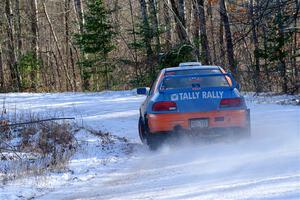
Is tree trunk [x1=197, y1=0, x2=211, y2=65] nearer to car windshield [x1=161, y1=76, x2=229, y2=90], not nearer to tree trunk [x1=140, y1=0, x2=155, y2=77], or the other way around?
tree trunk [x1=140, y1=0, x2=155, y2=77]

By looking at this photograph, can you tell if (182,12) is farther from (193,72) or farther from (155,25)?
(193,72)

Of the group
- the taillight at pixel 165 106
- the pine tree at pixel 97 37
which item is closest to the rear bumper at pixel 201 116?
the taillight at pixel 165 106

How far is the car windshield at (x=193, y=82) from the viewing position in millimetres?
9672

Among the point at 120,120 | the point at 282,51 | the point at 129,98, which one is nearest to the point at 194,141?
the point at 120,120

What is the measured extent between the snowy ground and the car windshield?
3.84ft

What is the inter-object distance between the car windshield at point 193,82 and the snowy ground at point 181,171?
117 centimetres

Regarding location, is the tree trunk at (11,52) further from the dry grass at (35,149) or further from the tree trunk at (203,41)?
the dry grass at (35,149)

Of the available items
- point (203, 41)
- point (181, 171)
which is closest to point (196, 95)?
point (181, 171)

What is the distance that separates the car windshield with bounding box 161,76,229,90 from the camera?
967cm

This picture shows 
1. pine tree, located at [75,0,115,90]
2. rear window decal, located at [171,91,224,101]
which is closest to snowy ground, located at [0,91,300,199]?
rear window decal, located at [171,91,224,101]

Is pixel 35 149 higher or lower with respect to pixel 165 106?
lower

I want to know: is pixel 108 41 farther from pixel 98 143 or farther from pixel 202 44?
pixel 98 143

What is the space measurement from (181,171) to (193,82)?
8.85ft

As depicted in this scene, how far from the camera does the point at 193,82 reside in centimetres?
971
